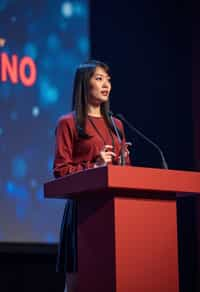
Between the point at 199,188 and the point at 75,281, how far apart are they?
63 centimetres

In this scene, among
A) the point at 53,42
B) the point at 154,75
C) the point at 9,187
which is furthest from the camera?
the point at 154,75

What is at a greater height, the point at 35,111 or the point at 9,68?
the point at 9,68

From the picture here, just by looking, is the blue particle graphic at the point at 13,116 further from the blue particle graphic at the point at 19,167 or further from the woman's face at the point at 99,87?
the woman's face at the point at 99,87

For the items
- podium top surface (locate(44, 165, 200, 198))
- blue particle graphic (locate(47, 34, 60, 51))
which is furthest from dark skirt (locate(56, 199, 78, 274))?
blue particle graphic (locate(47, 34, 60, 51))

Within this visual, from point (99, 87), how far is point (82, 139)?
256mm

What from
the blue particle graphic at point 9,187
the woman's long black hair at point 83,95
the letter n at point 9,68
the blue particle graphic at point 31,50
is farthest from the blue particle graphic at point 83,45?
the woman's long black hair at point 83,95

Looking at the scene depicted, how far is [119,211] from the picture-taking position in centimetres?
186

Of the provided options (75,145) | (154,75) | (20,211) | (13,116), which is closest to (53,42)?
(13,116)

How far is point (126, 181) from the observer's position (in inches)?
71.4

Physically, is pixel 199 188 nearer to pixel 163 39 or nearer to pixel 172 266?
pixel 172 266

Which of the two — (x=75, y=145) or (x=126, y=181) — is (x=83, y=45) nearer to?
(x=75, y=145)

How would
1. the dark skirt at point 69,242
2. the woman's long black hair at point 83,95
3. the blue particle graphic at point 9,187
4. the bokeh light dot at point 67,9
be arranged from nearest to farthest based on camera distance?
1. the dark skirt at point 69,242
2. the woman's long black hair at point 83,95
3. the blue particle graphic at point 9,187
4. the bokeh light dot at point 67,9

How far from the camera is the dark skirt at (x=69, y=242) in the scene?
89.5 inches

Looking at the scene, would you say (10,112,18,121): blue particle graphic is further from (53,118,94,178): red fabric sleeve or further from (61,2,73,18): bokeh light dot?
(53,118,94,178): red fabric sleeve
